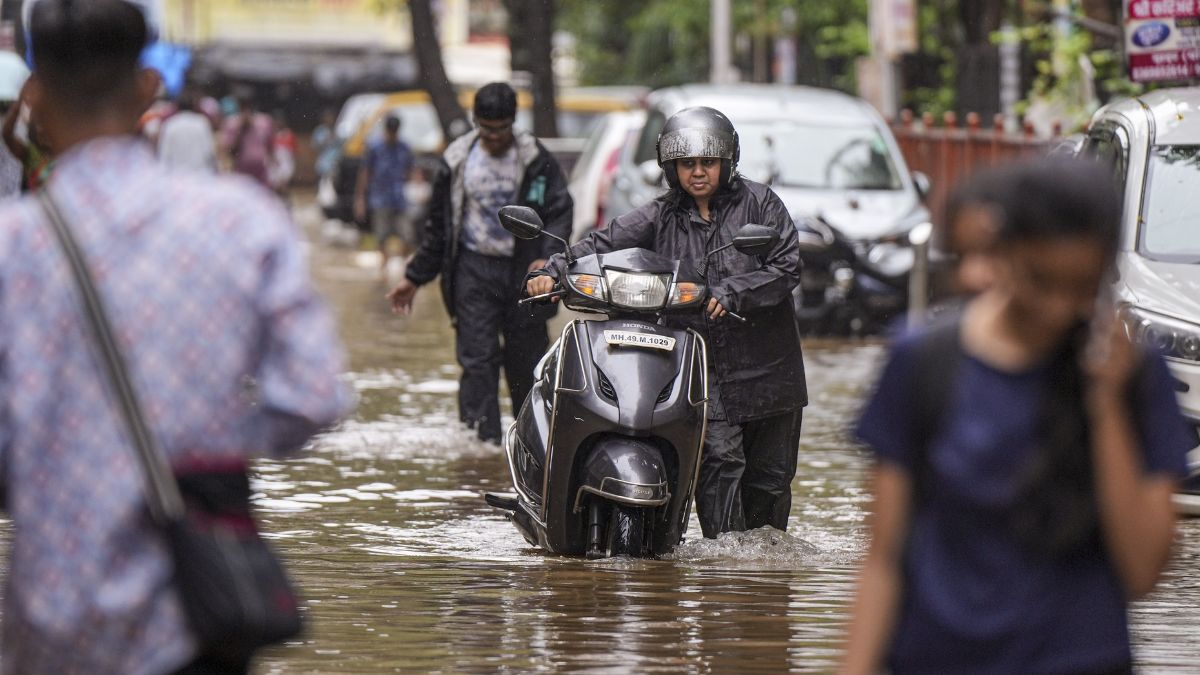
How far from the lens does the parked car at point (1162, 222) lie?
8578 millimetres

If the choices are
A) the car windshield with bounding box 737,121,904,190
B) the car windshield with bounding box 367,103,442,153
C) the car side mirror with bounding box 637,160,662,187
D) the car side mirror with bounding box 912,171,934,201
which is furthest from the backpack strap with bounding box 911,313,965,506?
the car windshield with bounding box 367,103,442,153

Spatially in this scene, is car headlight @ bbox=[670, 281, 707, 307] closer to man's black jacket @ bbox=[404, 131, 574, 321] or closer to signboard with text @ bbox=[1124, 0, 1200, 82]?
man's black jacket @ bbox=[404, 131, 574, 321]

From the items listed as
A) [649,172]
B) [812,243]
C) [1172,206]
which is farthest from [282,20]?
[1172,206]

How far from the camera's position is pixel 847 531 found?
8.65 meters

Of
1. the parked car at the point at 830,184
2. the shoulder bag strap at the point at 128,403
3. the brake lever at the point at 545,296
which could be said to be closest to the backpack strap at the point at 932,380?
the shoulder bag strap at the point at 128,403

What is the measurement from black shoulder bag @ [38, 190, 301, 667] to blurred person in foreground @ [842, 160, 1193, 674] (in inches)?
32.5

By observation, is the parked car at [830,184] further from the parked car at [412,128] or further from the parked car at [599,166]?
the parked car at [412,128]

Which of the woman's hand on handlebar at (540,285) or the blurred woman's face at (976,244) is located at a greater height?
the blurred woman's face at (976,244)

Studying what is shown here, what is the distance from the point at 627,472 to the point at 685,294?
605 mm

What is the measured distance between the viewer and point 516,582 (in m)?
7.21

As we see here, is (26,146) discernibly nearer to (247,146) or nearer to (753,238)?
(753,238)

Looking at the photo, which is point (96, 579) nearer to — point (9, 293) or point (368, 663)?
point (9, 293)

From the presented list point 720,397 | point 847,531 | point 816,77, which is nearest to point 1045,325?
point 720,397

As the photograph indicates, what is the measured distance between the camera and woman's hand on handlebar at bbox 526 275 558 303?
748 cm
